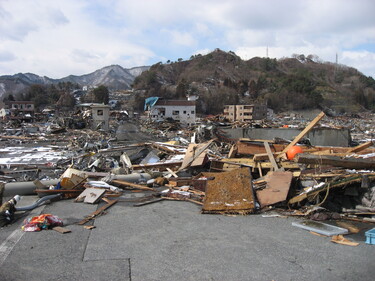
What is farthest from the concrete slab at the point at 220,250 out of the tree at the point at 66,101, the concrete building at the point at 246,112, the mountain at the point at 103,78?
the mountain at the point at 103,78

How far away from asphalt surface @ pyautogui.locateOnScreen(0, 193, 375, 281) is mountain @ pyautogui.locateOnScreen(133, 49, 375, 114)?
2117 inches

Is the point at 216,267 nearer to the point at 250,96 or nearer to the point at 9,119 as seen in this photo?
the point at 9,119

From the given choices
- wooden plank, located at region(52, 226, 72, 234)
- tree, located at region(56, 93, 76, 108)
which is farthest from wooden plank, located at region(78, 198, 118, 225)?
tree, located at region(56, 93, 76, 108)

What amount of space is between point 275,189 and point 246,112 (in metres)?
43.4

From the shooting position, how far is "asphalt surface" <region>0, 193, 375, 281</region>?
3.49 m

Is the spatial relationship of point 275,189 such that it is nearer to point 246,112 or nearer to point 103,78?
point 246,112

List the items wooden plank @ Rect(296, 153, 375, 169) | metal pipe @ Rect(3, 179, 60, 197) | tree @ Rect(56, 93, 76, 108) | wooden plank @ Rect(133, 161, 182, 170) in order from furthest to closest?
tree @ Rect(56, 93, 76, 108) < wooden plank @ Rect(133, 161, 182, 170) < metal pipe @ Rect(3, 179, 60, 197) < wooden plank @ Rect(296, 153, 375, 169)

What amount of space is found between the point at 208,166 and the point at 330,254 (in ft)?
18.0

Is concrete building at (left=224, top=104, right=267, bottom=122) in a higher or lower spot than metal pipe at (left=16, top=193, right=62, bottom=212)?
higher

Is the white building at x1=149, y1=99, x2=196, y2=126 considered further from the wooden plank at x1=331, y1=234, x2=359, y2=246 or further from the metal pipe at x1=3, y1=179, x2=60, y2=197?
the wooden plank at x1=331, y1=234, x2=359, y2=246

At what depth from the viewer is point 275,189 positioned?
6.22 meters

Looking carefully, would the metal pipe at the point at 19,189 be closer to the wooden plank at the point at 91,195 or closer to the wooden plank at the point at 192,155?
the wooden plank at the point at 91,195

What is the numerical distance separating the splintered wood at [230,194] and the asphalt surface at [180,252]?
0.96 ft

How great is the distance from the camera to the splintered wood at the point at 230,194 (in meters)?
5.77
